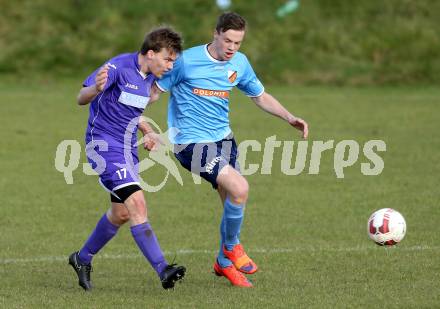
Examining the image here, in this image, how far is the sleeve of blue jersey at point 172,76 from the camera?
7.85m

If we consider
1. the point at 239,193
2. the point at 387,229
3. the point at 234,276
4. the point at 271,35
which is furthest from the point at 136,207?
the point at 271,35

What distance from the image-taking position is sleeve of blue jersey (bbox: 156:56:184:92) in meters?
7.85

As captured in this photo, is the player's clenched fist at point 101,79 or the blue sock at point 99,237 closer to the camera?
the player's clenched fist at point 101,79

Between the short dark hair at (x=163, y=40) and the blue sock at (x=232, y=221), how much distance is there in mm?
1381

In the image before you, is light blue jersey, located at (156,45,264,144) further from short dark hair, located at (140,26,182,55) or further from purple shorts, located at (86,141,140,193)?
purple shorts, located at (86,141,140,193)

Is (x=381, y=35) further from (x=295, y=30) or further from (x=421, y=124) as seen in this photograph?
(x=421, y=124)

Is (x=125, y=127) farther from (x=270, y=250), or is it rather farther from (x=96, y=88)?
(x=270, y=250)

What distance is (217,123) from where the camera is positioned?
8.02m

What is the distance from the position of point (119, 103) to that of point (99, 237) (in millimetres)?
1127

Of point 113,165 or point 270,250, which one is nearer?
point 113,165

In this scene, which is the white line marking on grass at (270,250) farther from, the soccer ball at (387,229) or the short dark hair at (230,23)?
the short dark hair at (230,23)

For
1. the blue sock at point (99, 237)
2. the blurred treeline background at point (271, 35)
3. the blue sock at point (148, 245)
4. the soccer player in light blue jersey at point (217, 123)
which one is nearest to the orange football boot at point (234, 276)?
the soccer player in light blue jersey at point (217, 123)

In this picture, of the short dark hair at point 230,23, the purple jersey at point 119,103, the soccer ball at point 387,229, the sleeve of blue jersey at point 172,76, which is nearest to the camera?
the purple jersey at point 119,103

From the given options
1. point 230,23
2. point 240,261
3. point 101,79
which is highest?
point 230,23
